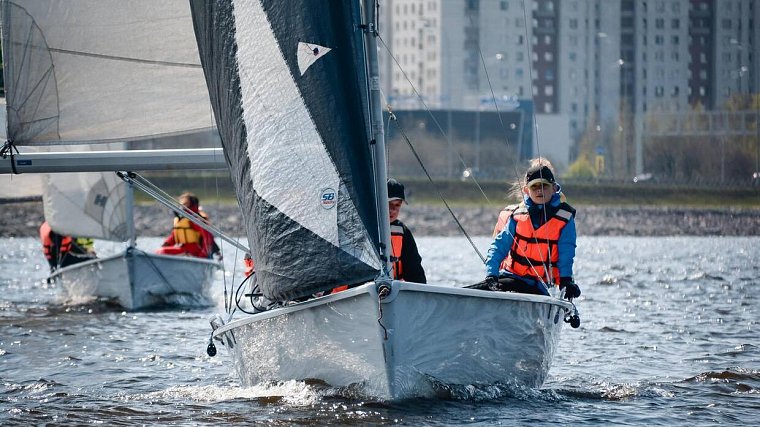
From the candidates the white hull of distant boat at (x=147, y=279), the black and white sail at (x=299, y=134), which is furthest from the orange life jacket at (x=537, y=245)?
the white hull of distant boat at (x=147, y=279)

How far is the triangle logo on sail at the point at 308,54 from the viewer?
7.99 m

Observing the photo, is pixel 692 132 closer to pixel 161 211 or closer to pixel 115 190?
pixel 161 211

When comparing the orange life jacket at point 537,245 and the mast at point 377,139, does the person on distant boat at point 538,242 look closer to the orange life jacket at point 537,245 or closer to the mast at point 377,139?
the orange life jacket at point 537,245

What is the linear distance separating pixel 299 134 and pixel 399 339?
1375 millimetres

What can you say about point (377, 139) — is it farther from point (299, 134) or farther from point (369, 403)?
point (369, 403)

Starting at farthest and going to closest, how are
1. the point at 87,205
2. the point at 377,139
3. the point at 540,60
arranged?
the point at 540,60 → the point at 87,205 → the point at 377,139

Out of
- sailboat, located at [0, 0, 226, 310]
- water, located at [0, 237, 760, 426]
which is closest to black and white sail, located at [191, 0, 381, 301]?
water, located at [0, 237, 760, 426]

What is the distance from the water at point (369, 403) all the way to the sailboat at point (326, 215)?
0.27 m

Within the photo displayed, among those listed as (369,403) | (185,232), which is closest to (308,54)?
(369,403)

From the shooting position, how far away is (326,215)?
8.04 m

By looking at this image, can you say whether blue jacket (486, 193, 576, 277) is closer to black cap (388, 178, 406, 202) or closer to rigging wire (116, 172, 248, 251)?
black cap (388, 178, 406, 202)

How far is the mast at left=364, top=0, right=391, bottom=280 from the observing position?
794 cm

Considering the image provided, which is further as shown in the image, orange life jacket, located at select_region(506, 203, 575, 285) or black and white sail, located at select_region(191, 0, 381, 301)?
orange life jacket, located at select_region(506, 203, 575, 285)

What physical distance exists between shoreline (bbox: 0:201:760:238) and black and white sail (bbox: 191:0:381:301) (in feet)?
133
